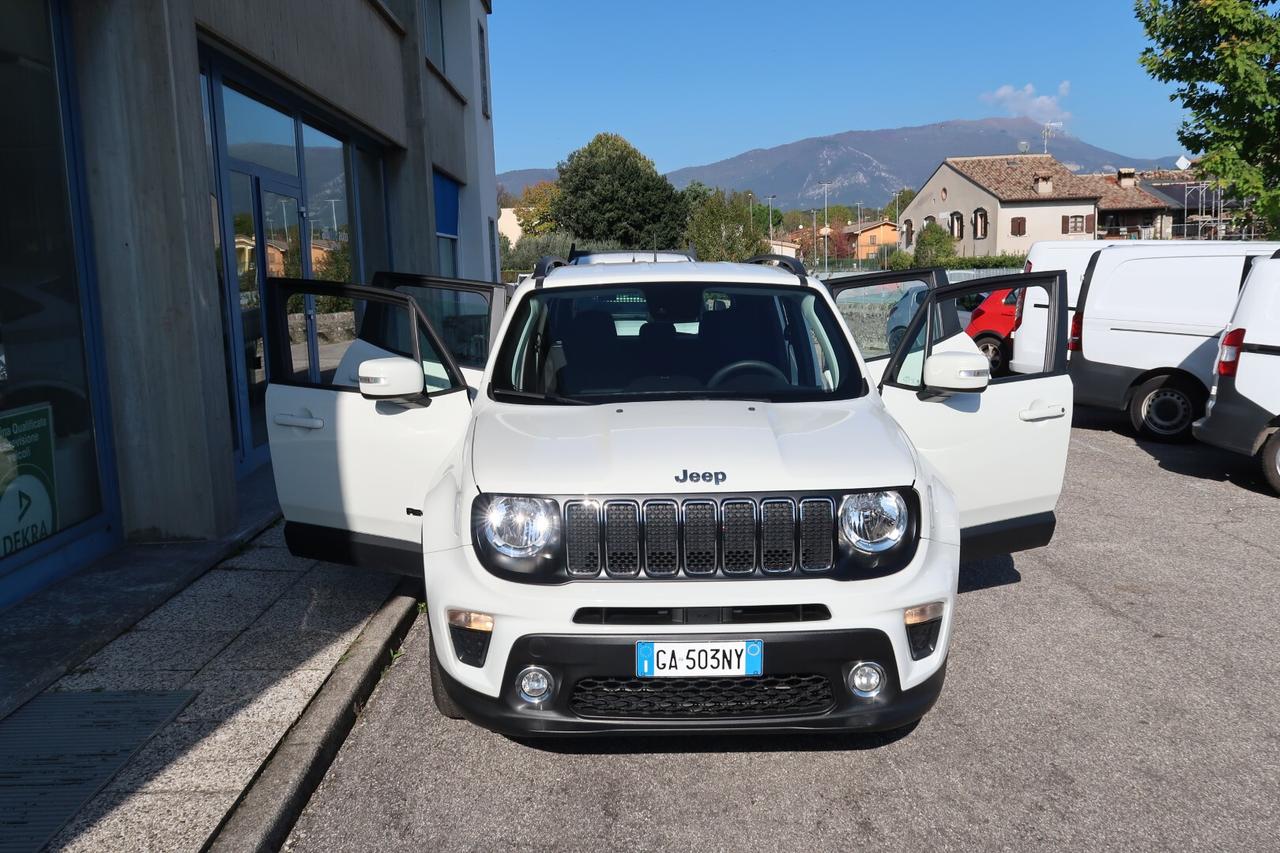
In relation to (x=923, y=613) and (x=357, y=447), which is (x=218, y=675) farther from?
(x=923, y=613)

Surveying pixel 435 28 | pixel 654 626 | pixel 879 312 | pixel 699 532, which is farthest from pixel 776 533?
pixel 435 28

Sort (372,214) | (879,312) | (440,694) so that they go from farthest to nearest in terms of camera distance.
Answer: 1. (372,214)
2. (879,312)
3. (440,694)

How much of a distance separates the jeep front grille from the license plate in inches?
8.8

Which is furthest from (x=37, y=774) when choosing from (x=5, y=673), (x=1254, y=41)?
(x=1254, y=41)

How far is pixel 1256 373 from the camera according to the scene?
28.4ft

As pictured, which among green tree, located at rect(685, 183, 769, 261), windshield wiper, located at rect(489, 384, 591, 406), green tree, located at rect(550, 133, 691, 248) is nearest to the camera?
windshield wiper, located at rect(489, 384, 591, 406)

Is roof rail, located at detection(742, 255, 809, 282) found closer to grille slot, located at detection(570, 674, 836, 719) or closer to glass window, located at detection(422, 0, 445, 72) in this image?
grille slot, located at detection(570, 674, 836, 719)

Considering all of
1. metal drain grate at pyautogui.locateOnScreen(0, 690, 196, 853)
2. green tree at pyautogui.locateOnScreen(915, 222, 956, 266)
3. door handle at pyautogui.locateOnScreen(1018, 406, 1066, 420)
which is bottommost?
metal drain grate at pyautogui.locateOnScreen(0, 690, 196, 853)

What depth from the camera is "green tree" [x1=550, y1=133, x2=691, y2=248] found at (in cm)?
6919

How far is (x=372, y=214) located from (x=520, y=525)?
36.8ft

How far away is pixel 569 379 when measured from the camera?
4.49 metres

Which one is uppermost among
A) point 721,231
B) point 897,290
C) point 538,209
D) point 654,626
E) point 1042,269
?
point 538,209

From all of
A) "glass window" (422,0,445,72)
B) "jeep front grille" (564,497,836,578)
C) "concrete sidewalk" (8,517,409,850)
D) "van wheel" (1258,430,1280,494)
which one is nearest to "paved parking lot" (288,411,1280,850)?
"concrete sidewalk" (8,517,409,850)

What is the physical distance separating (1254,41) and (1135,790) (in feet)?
52.1
